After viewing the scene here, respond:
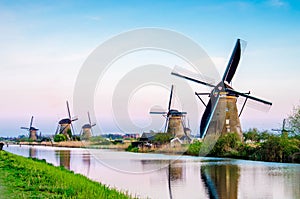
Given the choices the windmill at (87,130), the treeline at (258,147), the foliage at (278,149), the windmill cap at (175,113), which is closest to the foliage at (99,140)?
the windmill at (87,130)

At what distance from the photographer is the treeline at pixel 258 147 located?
28547mm

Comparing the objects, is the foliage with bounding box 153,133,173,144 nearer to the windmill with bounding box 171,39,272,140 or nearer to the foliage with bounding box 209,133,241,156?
the windmill with bounding box 171,39,272,140

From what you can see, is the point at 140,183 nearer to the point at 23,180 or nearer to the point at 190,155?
the point at 23,180

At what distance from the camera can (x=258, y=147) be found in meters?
32.2

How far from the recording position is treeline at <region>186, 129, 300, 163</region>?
1124 inches

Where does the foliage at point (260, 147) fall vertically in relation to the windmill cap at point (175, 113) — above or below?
below

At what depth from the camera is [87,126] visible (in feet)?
250

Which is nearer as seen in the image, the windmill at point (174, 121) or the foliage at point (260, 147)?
the foliage at point (260, 147)

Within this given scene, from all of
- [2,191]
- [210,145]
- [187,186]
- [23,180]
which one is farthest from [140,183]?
[210,145]

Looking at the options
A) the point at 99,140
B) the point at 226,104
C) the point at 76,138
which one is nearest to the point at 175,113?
the point at 226,104

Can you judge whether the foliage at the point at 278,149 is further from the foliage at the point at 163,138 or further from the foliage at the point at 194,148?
the foliage at the point at 163,138

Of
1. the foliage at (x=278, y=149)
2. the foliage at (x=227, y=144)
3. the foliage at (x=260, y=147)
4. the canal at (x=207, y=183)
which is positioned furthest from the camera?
the foliage at (x=227, y=144)

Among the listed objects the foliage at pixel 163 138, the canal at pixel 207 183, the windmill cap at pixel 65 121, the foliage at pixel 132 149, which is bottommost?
the canal at pixel 207 183

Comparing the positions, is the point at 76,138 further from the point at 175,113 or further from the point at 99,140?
the point at 175,113
